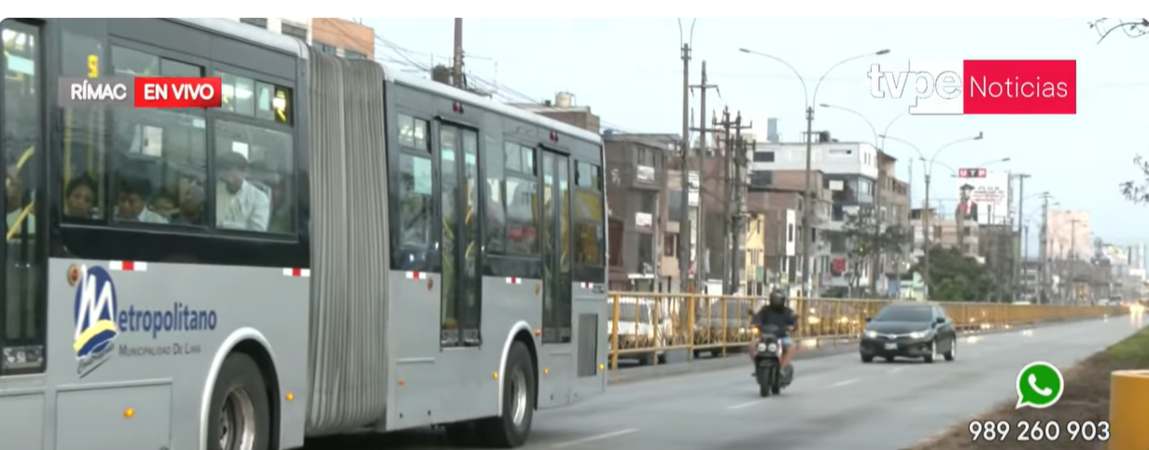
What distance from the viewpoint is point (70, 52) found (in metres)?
10.7

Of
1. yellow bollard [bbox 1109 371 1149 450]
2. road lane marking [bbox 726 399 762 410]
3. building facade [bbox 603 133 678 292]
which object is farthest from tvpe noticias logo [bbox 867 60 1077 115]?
building facade [bbox 603 133 678 292]

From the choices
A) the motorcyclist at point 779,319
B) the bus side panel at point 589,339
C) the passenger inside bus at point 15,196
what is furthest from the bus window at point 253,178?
the motorcyclist at point 779,319

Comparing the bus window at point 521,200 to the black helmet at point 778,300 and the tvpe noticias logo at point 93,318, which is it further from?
the black helmet at point 778,300

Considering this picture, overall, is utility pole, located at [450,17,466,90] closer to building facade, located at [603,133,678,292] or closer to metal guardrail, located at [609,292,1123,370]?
metal guardrail, located at [609,292,1123,370]

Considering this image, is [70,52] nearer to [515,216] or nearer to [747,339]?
[515,216]

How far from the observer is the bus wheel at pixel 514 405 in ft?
59.2

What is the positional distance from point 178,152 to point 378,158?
134 inches

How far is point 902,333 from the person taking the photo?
42906mm

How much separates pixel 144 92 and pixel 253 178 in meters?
1.65

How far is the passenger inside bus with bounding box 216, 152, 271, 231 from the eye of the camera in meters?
12.5

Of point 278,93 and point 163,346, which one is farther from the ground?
point 278,93

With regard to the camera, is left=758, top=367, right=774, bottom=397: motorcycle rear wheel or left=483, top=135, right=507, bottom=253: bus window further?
left=758, top=367, right=774, bottom=397: motorcycle rear wheel

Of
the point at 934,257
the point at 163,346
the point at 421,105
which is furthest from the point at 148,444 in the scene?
the point at 934,257

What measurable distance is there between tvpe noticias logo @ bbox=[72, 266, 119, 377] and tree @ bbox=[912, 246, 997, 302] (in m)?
89.3
